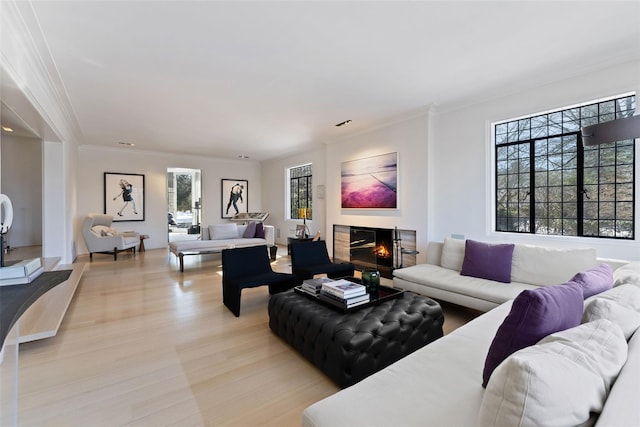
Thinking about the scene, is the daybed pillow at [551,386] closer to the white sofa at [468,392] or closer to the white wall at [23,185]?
the white sofa at [468,392]

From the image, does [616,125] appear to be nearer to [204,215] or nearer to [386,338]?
[386,338]

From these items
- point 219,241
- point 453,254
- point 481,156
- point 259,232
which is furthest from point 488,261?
point 219,241

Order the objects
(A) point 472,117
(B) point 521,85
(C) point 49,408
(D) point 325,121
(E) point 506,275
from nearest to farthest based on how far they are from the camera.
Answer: (C) point 49,408
(E) point 506,275
(B) point 521,85
(A) point 472,117
(D) point 325,121

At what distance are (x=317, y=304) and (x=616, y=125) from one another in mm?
2216

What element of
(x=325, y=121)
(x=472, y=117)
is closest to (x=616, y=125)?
(x=472, y=117)

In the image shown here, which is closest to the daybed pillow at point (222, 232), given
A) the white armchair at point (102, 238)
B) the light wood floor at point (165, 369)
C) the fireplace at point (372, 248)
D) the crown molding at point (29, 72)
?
the white armchair at point (102, 238)

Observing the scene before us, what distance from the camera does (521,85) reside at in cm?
346

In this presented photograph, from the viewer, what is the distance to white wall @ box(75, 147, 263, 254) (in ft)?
22.9

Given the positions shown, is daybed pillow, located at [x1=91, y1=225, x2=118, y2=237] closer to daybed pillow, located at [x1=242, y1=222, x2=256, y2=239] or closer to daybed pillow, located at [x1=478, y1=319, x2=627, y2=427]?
daybed pillow, located at [x1=242, y1=222, x2=256, y2=239]

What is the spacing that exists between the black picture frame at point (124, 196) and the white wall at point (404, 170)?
562 cm

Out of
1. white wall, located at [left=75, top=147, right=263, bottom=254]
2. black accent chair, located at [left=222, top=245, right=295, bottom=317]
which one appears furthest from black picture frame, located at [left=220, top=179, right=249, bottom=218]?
black accent chair, located at [left=222, top=245, right=295, bottom=317]

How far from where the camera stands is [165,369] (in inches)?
86.3

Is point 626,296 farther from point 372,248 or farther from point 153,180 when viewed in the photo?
point 153,180

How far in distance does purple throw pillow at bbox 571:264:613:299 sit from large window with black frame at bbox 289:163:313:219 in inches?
232
